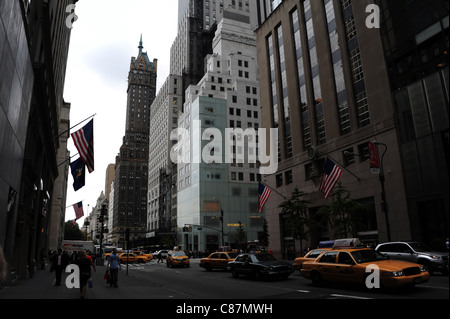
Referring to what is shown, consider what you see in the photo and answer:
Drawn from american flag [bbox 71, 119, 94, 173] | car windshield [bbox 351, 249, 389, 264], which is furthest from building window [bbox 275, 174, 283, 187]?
car windshield [bbox 351, 249, 389, 264]

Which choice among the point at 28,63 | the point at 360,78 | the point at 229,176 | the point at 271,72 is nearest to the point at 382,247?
the point at 360,78

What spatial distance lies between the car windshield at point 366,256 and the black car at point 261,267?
20.4ft

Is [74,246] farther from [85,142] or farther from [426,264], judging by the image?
[426,264]

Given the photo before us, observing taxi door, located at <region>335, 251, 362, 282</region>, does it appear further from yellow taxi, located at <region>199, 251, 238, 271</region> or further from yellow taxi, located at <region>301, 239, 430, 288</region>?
yellow taxi, located at <region>199, 251, 238, 271</region>

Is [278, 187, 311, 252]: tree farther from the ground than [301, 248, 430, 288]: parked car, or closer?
farther from the ground

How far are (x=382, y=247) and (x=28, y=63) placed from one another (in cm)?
2266

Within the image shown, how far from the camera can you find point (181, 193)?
91562 millimetres

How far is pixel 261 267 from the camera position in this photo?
693 inches

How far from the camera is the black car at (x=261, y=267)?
680 inches

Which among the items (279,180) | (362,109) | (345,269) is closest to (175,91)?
(279,180)

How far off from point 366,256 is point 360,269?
55 cm

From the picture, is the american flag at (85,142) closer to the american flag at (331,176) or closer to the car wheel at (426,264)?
the american flag at (331,176)

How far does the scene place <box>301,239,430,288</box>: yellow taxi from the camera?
8.41 metres
